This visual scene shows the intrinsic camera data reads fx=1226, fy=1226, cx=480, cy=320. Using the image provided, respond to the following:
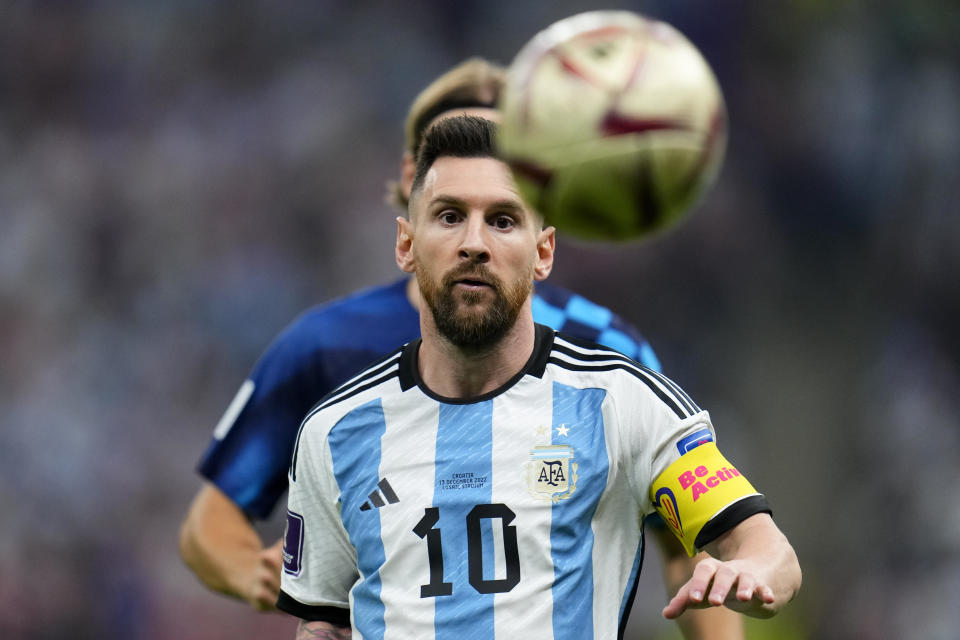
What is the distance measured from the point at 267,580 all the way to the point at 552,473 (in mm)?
1379

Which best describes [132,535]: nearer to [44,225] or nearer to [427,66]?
[44,225]

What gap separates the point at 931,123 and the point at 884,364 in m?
2.04

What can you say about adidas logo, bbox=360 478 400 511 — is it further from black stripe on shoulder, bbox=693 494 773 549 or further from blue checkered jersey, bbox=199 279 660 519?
blue checkered jersey, bbox=199 279 660 519

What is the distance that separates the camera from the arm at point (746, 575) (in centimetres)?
247

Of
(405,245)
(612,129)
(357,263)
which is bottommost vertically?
(405,245)

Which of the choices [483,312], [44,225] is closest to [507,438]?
[483,312]

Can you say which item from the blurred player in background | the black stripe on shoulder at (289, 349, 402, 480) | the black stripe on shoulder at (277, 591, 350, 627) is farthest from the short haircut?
the black stripe on shoulder at (277, 591, 350, 627)

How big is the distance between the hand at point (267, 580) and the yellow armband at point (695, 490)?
1390 millimetres

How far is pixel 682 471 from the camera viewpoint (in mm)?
2975

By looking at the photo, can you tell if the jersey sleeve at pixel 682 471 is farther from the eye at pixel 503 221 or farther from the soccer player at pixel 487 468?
the eye at pixel 503 221

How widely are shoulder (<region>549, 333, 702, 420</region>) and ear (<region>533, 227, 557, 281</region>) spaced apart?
0.18m

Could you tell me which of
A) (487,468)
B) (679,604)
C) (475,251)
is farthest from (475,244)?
(679,604)

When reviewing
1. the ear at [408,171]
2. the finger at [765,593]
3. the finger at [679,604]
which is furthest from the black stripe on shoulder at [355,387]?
the finger at [765,593]

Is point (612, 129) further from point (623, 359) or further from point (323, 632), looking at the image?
point (323, 632)
